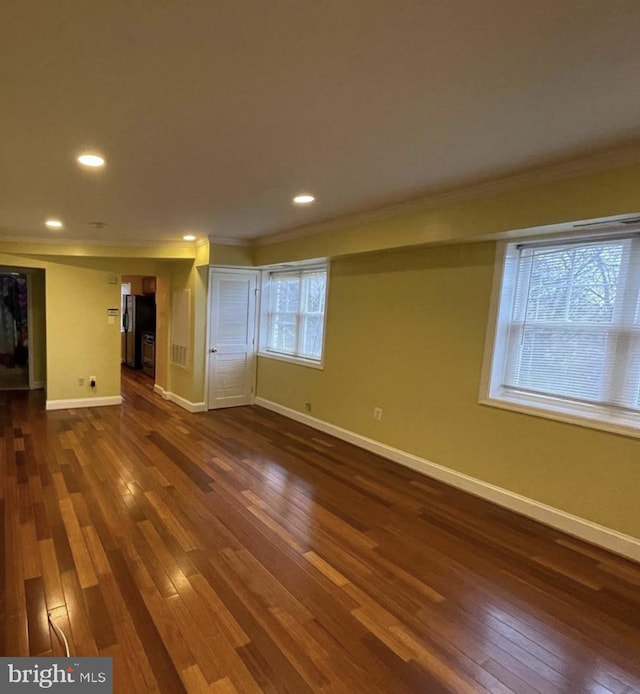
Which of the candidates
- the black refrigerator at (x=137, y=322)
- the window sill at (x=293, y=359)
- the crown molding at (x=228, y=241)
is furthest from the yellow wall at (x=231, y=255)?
the black refrigerator at (x=137, y=322)

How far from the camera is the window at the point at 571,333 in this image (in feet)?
8.82

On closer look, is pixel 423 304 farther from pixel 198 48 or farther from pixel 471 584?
pixel 198 48

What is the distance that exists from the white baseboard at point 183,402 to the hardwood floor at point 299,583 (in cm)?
187

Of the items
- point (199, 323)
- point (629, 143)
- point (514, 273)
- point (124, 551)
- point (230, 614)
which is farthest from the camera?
point (199, 323)

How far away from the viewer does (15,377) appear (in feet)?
22.8

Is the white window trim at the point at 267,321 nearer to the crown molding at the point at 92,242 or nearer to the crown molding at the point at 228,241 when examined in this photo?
the crown molding at the point at 228,241

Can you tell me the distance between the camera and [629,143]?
7.09 feet

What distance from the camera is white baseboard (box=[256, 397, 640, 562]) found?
264 centimetres

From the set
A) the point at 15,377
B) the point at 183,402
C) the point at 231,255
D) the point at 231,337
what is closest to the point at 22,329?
the point at 15,377

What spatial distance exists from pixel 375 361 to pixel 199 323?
259cm

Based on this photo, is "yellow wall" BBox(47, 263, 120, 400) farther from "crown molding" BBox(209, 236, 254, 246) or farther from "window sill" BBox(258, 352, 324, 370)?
"window sill" BBox(258, 352, 324, 370)

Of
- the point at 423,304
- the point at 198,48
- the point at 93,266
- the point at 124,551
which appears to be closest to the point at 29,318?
the point at 93,266

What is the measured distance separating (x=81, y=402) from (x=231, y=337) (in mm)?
2289

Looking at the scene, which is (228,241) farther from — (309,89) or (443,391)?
(309,89)
